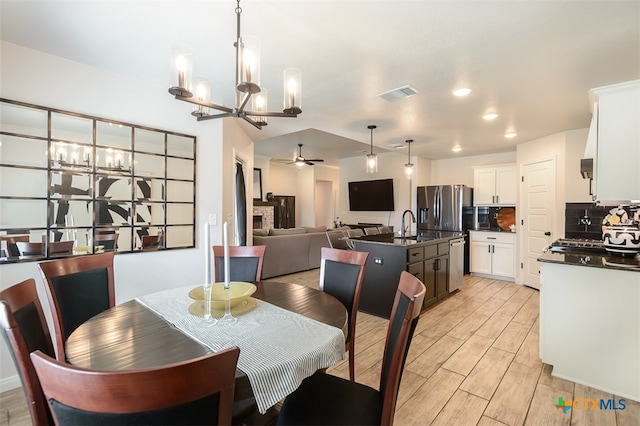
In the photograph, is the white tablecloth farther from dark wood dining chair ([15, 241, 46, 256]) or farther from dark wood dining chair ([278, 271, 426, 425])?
dark wood dining chair ([15, 241, 46, 256])

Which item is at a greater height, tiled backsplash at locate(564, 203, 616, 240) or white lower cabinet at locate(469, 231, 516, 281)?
tiled backsplash at locate(564, 203, 616, 240)

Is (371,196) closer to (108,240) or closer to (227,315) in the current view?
(108,240)

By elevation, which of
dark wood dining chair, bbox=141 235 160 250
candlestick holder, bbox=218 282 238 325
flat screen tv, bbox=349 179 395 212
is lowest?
candlestick holder, bbox=218 282 238 325

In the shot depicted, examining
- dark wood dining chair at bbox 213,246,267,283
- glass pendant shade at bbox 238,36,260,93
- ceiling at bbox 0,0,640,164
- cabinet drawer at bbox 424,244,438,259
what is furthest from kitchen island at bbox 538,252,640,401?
glass pendant shade at bbox 238,36,260,93

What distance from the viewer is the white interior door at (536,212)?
4493 millimetres

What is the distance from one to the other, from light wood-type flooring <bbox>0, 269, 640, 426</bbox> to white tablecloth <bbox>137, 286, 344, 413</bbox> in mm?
1064

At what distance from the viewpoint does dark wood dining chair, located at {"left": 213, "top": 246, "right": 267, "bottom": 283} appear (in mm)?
2244

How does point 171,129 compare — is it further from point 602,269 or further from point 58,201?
point 602,269

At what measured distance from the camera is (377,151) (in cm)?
698

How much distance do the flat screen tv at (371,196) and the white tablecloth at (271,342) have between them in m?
5.92

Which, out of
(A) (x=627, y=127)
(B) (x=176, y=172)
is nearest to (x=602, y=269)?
(A) (x=627, y=127)

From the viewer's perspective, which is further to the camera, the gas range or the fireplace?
the fireplace

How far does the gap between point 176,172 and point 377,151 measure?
5087 millimetres

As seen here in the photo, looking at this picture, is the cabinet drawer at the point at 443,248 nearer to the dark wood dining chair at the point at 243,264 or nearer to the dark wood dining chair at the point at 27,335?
the dark wood dining chair at the point at 243,264
